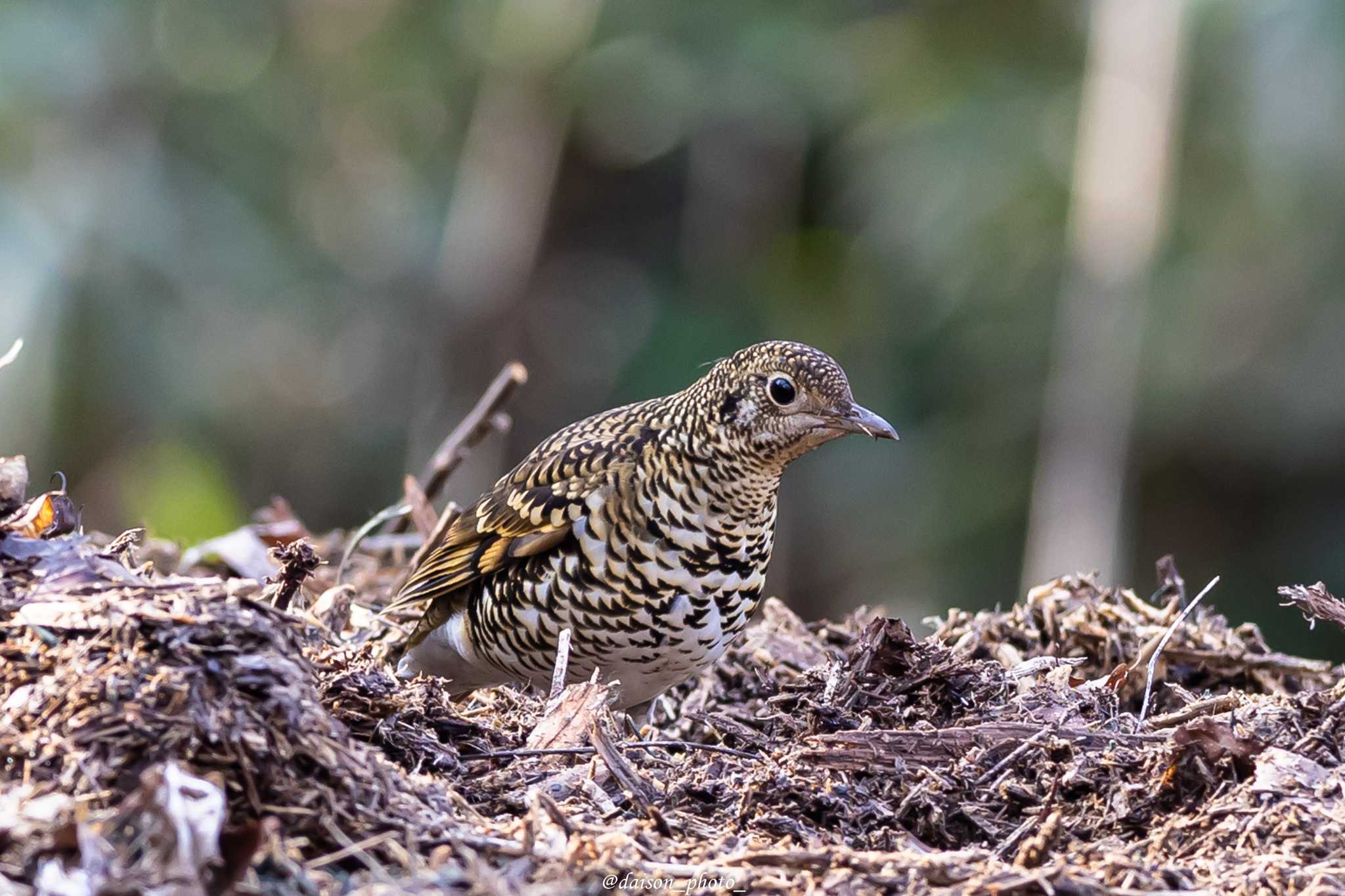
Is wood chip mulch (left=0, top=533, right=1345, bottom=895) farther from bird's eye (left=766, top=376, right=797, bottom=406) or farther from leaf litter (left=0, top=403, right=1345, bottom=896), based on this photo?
bird's eye (left=766, top=376, right=797, bottom=406)

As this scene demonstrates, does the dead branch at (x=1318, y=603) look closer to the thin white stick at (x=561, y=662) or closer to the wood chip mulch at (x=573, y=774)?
the wood chip mulch at (x=573, y=774)

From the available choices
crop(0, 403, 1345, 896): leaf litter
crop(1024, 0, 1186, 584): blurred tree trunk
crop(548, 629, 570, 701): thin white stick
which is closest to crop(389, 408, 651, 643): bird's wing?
crop(548, 629, 570, 701): thin white stick

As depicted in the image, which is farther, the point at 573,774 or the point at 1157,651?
the point at 1157,651

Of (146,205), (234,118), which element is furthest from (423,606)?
(234,118)

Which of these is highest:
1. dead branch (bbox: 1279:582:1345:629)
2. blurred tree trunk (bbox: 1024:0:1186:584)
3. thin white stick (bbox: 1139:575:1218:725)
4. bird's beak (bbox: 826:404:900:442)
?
blurred tree trunk (bbox: 1024:0:1186:584)

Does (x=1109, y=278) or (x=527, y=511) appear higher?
(x=1109, y=278)

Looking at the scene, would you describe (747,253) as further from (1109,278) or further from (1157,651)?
(1157,651)

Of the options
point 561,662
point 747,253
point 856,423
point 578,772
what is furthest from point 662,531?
point 747,253
